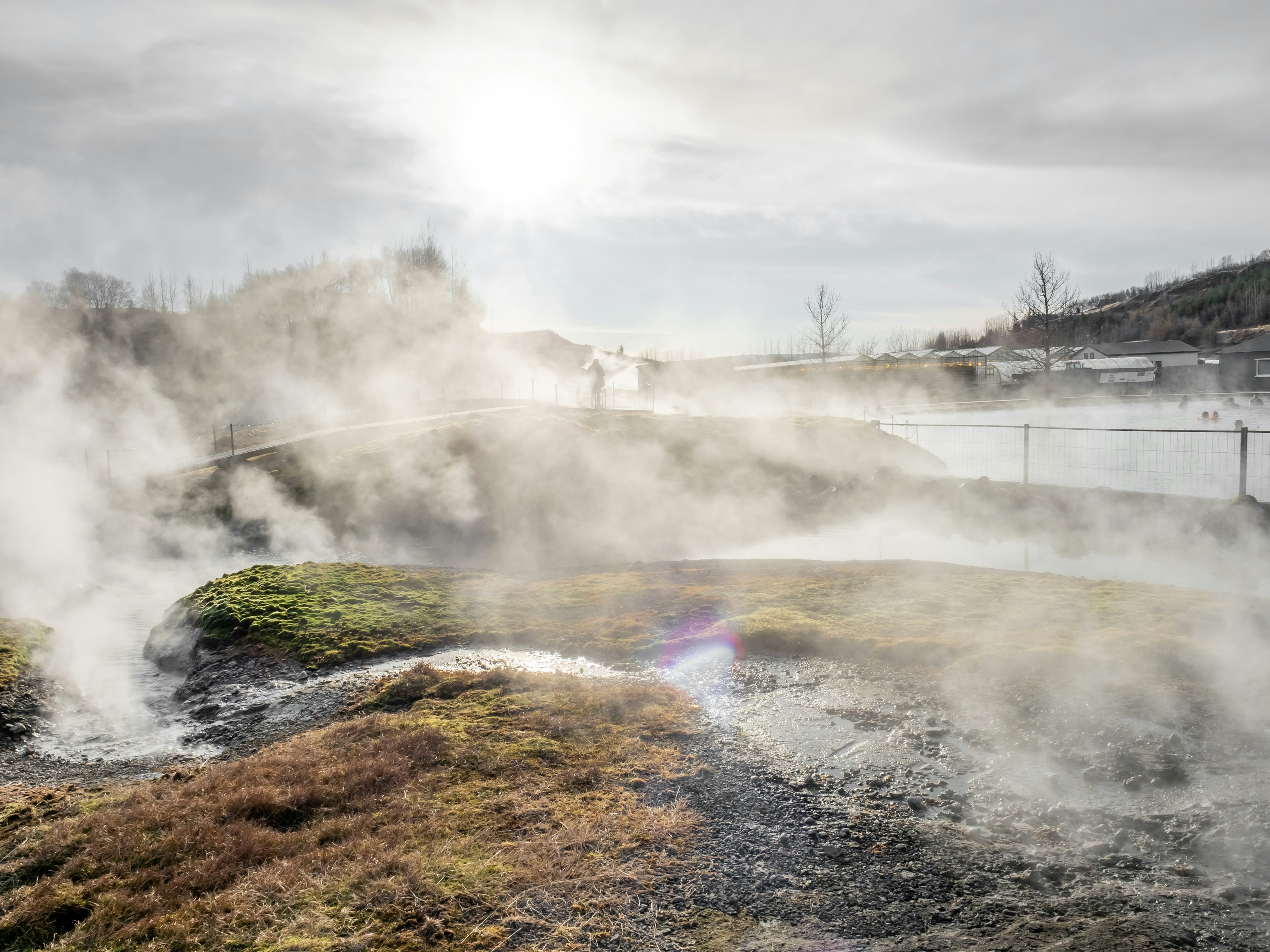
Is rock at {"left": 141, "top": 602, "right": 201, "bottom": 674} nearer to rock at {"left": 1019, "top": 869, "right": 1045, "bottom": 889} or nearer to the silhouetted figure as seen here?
rock at {"left": 1019, "top": 869, "right": 1045, "bottom": 889}

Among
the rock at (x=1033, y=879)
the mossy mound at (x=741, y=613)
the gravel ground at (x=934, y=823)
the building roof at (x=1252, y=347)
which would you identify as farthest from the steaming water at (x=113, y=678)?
the building roof at (x=1252, y=347)

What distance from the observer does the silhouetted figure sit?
2686cm

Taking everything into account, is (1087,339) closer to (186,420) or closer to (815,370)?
(815,370)

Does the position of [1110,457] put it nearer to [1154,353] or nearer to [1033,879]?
[1033,879]

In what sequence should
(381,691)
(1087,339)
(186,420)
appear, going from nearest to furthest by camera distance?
(381,691)
(186,420)
(1087,339)

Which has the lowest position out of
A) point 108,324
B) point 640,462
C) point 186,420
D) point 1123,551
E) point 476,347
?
point 1123,551

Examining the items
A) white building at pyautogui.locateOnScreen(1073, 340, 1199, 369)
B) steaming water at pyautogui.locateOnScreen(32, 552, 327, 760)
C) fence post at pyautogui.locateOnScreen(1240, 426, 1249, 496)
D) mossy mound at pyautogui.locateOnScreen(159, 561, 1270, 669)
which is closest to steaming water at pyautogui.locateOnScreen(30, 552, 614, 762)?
steaming water at pyautogui.locateOnScreen(32, 552, 327, 760)

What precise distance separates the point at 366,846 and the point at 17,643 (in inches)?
248

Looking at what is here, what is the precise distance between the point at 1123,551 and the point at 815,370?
47819 millimetres

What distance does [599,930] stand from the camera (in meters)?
3.44

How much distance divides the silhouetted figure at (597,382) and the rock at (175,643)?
1834 cm

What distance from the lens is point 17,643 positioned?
7.77 meters

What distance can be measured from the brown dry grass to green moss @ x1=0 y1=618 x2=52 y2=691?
9.22 feet

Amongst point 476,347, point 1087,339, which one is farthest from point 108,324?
point 1087,339
